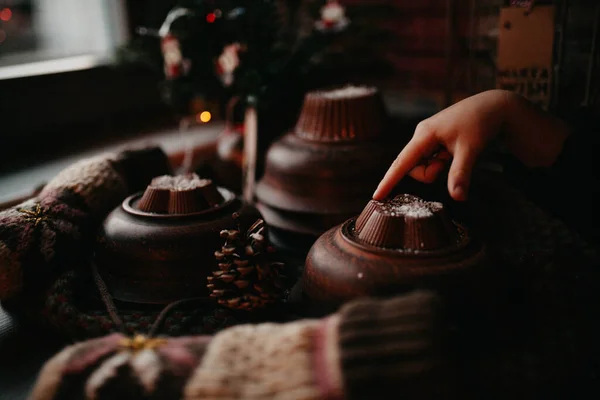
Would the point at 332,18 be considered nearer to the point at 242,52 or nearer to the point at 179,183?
the point at 242,52

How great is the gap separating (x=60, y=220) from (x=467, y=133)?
30.0 inches

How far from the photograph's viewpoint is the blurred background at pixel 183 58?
1594mm

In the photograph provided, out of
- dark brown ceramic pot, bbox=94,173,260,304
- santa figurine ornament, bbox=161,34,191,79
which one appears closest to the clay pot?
dark brown ceramic pot, bbox=94,173,260,304

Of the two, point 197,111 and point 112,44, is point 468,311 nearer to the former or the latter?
point 197,111

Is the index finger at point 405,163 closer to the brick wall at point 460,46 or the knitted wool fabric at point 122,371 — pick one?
the knitted wool fabric at point 122,371

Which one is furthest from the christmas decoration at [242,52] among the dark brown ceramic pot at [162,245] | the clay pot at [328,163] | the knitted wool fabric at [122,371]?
the knitted wool fabric at [122,371]

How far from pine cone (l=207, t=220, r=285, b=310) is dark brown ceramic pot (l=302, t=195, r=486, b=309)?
0.07 meters

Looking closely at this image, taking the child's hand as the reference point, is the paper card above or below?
above

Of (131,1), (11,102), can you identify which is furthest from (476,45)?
(11,102)

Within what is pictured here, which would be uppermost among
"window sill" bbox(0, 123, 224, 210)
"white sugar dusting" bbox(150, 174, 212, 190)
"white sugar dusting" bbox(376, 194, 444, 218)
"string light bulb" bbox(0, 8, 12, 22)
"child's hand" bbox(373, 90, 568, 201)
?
"string light bulb" bbox(0, 8, 12, 22)

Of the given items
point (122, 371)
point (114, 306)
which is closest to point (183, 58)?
point (114, 306)

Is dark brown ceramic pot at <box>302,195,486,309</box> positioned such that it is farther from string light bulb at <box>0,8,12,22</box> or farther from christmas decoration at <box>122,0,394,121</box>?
string light bulb at <box>0,8,12,22</box>

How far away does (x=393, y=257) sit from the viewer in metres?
0.78

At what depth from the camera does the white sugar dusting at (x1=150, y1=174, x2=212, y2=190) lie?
1032 mm
